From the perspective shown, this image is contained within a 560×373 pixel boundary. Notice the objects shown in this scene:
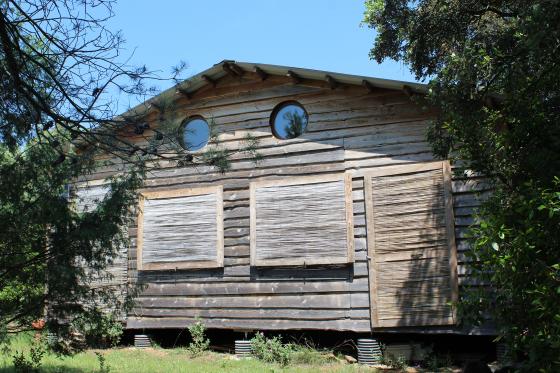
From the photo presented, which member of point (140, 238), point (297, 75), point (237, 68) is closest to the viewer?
point (297, 75)

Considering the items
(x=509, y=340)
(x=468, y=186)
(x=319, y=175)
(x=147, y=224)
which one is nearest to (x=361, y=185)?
(x=319, y=175)

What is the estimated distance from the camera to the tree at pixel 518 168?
205 inches

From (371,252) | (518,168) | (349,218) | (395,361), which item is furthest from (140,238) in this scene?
(518,168)

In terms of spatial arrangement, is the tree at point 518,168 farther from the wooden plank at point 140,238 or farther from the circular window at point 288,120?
the wooden plank at point 140,238

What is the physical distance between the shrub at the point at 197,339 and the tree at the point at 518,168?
566 cm

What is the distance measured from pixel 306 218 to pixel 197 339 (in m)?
3.15

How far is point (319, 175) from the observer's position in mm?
11180

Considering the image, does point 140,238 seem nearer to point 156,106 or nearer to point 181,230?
point 181,230

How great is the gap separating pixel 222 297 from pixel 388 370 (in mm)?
3511

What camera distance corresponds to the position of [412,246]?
10.2 m

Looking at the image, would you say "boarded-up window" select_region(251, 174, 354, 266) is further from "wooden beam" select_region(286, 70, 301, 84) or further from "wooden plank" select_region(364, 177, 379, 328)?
"wooden beam" select_region(286, 70, 301, 84)

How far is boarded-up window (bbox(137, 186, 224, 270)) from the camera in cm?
1185

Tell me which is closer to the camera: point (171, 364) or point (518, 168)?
point (518, 168)

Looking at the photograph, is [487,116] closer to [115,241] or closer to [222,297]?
[115,241]
